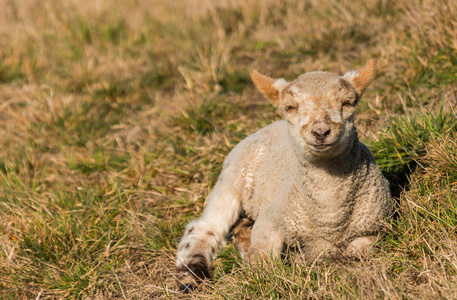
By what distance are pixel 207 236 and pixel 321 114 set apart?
61.6 inches

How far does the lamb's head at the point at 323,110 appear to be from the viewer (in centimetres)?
344

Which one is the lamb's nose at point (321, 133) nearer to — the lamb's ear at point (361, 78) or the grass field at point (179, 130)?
the lamb's ear at point (361, 78)

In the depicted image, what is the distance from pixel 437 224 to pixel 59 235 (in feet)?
10.1

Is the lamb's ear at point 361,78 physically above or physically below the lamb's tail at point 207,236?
above

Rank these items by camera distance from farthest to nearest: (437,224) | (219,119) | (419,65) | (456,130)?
(219,119)
(419,65)
(456,130)
(437,224)

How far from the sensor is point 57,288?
4.27m

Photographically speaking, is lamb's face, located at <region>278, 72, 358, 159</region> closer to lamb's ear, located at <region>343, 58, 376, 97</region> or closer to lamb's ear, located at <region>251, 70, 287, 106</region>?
lamb's ear, located at <region>343, 58, 376, 97</region>

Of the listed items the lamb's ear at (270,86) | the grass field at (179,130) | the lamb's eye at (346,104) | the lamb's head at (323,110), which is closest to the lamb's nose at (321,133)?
the lamb's head at (323,110)

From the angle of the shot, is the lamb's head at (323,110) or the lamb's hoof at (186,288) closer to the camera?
the lamb's head at (323,110)

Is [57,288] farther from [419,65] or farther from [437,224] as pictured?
[419,65]

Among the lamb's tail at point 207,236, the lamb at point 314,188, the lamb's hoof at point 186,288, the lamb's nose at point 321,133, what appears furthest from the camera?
the lamb's tail at point 207,236

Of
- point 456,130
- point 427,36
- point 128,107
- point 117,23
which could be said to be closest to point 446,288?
point 456,130

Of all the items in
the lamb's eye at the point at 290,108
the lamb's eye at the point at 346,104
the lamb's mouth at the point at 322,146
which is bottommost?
the lamb's mouth at the point at 322,146

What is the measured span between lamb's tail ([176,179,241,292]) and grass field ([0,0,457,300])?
0.40ft
